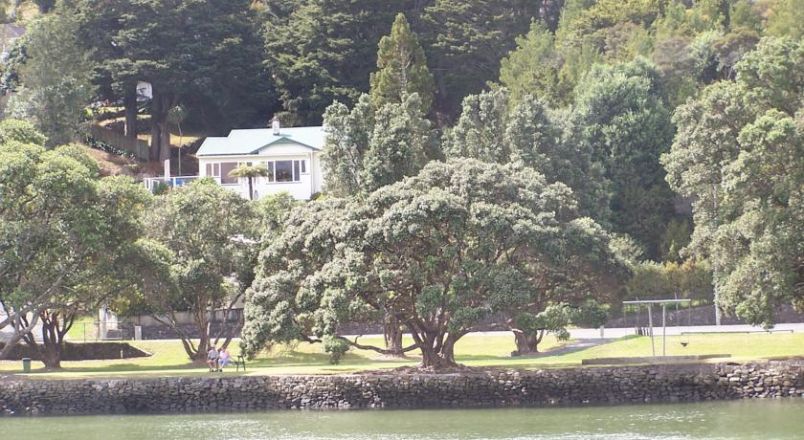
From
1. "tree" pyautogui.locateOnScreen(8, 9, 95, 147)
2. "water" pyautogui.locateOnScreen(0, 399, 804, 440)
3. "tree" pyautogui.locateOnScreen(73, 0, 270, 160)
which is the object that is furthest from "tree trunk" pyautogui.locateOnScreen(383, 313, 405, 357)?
"tree" pyautogui.locateOnScreen(73, 0, 270, 160)

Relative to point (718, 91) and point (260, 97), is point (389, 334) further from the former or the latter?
point (260, 97)

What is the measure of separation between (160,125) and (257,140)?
48.3ft

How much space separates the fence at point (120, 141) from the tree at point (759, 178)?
60063 mm

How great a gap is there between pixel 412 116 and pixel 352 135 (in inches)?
226

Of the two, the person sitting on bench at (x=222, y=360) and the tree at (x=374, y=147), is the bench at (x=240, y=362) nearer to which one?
the person sitting on bench at (x=222, y=360)

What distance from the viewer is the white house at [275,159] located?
105188 mm

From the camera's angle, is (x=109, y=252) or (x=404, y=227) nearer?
(x=404, y=227)

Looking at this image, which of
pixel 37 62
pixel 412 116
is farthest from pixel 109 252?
pixel 37 62

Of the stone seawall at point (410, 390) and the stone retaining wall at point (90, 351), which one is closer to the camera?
the stone seawall at point (410, 390)

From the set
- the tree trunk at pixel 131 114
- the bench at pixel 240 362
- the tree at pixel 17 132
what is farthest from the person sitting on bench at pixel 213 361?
the tree trunk at pixel 131 114

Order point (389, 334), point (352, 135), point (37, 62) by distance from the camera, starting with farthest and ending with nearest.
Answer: point (37, 62) < point (352, 135) < point (389, 334)

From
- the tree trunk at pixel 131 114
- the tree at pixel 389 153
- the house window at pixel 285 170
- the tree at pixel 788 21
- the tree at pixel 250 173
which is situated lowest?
the tree at pixel 389 153

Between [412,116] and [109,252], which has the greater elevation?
[412,116]

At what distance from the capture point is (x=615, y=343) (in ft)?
229
